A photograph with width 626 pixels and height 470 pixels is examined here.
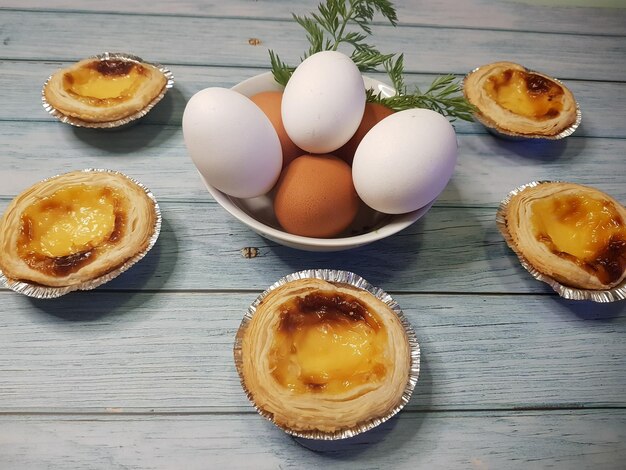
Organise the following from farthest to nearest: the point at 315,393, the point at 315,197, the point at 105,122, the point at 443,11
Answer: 1. the point at 443,11
2. the point at 105,122
3. the point at 315,197
4. the point at 315,393

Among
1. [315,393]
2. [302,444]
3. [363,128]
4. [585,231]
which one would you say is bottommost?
[302,444]

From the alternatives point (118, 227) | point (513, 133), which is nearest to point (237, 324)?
point (118, 227)

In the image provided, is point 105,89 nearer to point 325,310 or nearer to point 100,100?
point 100,100

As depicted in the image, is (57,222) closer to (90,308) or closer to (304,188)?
(90,308)

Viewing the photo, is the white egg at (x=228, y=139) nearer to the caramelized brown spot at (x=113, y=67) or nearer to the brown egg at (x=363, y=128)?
the brown egg at (x=363, y=128)

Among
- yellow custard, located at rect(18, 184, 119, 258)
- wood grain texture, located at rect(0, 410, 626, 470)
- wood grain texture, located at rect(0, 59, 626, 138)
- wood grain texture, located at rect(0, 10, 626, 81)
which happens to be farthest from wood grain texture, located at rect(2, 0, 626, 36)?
wood grain texture, located at rect(0, 410, 626, 470)
